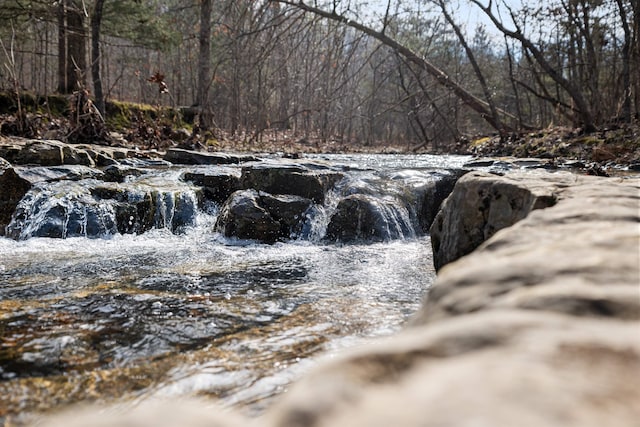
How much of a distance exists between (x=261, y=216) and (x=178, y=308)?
106 inches

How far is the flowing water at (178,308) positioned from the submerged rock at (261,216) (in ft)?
0.52

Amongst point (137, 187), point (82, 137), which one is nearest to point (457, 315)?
point (137, 187)

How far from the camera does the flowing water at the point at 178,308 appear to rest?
202 centimetres

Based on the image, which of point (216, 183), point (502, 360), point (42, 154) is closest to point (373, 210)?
point (216, 183)

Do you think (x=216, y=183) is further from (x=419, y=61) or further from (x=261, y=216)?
(x=419, y=61)

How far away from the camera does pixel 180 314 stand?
289cm

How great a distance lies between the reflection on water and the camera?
202cm

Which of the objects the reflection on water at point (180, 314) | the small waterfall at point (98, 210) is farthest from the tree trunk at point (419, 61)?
the reflection on water at point (180, 314)

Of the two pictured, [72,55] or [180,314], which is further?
[72,55]

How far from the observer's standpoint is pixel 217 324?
272cm

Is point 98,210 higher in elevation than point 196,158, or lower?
lower

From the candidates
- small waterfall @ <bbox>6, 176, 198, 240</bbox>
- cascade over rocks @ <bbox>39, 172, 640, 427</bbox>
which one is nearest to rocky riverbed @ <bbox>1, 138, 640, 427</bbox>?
cascade over rocks @ <bbox>39, 172, 640, 427</bbox>

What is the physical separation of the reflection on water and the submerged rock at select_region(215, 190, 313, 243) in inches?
18.2

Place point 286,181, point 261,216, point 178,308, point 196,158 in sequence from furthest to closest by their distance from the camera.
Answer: point 196,158, point 286,181, point 261,216, point 178,308
